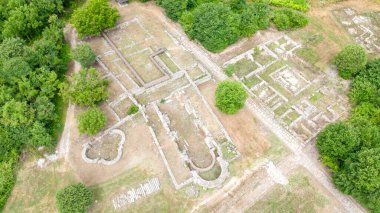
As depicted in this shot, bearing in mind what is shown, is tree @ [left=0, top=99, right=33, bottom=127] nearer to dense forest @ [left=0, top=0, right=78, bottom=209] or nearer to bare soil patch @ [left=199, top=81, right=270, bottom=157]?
dense forest @ [left=0, top=0, right=78, bottom=209]

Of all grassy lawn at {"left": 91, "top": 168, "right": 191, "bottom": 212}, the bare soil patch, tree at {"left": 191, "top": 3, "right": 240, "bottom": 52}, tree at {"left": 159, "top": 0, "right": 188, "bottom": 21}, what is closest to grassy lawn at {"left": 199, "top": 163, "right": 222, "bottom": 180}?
grassy lawn at {"left": 91, "top": 168, "right": 191, "bottom": 212}

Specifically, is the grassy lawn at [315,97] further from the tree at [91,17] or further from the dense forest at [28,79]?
the dense forest at [28,79]

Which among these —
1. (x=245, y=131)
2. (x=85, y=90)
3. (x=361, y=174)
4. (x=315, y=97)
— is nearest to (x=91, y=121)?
(x=85, y=90)

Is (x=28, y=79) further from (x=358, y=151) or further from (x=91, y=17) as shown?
(x=358, y=151)

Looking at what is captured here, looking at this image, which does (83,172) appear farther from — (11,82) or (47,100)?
(11,82)

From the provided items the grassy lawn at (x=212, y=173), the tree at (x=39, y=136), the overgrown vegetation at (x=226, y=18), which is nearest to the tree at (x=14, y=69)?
the tree at (x=39, y=136)

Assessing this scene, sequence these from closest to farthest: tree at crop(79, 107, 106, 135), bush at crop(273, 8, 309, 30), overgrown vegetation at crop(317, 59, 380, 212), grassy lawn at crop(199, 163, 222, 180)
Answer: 1. overgrown vegetation at crop(317, 59, 380, 212)
2. grassy lawn at crop(199, 163, 222, 180)
3. tree at crop(79, 107, 106, 135)
4. bush at crop(273, 8, 309, 30)

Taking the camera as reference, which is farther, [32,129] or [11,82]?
[11,82]

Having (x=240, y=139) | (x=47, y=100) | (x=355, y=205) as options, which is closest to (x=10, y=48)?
(x=47, y=100)
